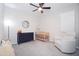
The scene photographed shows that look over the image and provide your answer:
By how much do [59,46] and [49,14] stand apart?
570 millimetres

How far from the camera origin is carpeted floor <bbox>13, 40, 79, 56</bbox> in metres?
1.89

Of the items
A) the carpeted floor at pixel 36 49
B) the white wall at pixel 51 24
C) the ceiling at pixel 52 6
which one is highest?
the ceiling at pixel 52 6

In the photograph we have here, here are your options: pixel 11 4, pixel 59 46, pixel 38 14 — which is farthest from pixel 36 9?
pixel 59 46

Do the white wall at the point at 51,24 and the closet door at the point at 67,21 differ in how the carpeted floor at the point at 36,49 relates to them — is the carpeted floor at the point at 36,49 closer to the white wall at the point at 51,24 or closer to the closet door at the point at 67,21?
the white wall at the point at 51,24

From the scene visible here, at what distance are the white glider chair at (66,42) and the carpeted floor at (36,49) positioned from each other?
0.08 m

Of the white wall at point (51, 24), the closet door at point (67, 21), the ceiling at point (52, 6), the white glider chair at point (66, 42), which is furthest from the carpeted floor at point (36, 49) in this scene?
the ceiling at point (52, 6)

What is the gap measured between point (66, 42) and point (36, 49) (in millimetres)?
525

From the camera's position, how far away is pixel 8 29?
1872 mm

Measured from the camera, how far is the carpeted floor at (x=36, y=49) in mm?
1892

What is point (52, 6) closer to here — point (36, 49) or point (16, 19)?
point (16, 19)

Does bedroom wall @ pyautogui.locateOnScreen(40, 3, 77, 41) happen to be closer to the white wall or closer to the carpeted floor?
the white wall

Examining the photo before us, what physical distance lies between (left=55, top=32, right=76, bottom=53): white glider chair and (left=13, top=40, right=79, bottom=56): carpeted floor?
3.2 inches

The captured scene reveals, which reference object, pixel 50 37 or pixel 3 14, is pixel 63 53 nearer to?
pixel 50 37

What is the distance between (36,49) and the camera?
1900 mm
